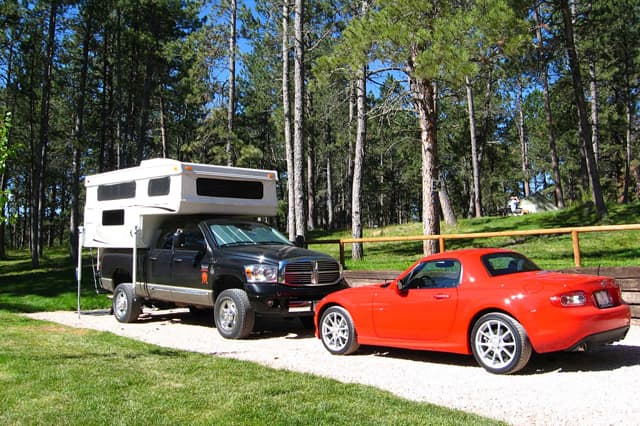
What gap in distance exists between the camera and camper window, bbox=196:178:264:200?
11273mm

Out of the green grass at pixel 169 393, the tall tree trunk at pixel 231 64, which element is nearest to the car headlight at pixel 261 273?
the green grass at pixel 169 393

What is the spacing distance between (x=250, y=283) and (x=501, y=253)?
13.5 feet

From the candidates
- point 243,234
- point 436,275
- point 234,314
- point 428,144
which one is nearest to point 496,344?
point 436,275

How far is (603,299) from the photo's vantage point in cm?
659

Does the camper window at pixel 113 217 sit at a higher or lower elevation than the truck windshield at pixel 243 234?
higher

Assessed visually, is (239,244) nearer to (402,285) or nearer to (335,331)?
(335,331)

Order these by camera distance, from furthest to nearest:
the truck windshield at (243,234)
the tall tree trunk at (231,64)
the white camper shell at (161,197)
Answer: the tall tree trunk at (231,64) → the white camper shell at (161,197) → the truck windshield at (243,234)

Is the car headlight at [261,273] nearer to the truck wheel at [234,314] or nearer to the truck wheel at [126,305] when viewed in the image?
the truck wheel at [234,314]

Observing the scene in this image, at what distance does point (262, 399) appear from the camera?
5.46 metres

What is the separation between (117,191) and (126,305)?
2525mm

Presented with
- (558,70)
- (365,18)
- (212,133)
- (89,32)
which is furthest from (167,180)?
(558,70)

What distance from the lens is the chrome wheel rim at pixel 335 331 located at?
8.31 meters

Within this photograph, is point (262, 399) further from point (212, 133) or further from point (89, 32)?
point (89, 32)

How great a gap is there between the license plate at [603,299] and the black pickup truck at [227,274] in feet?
14.9
